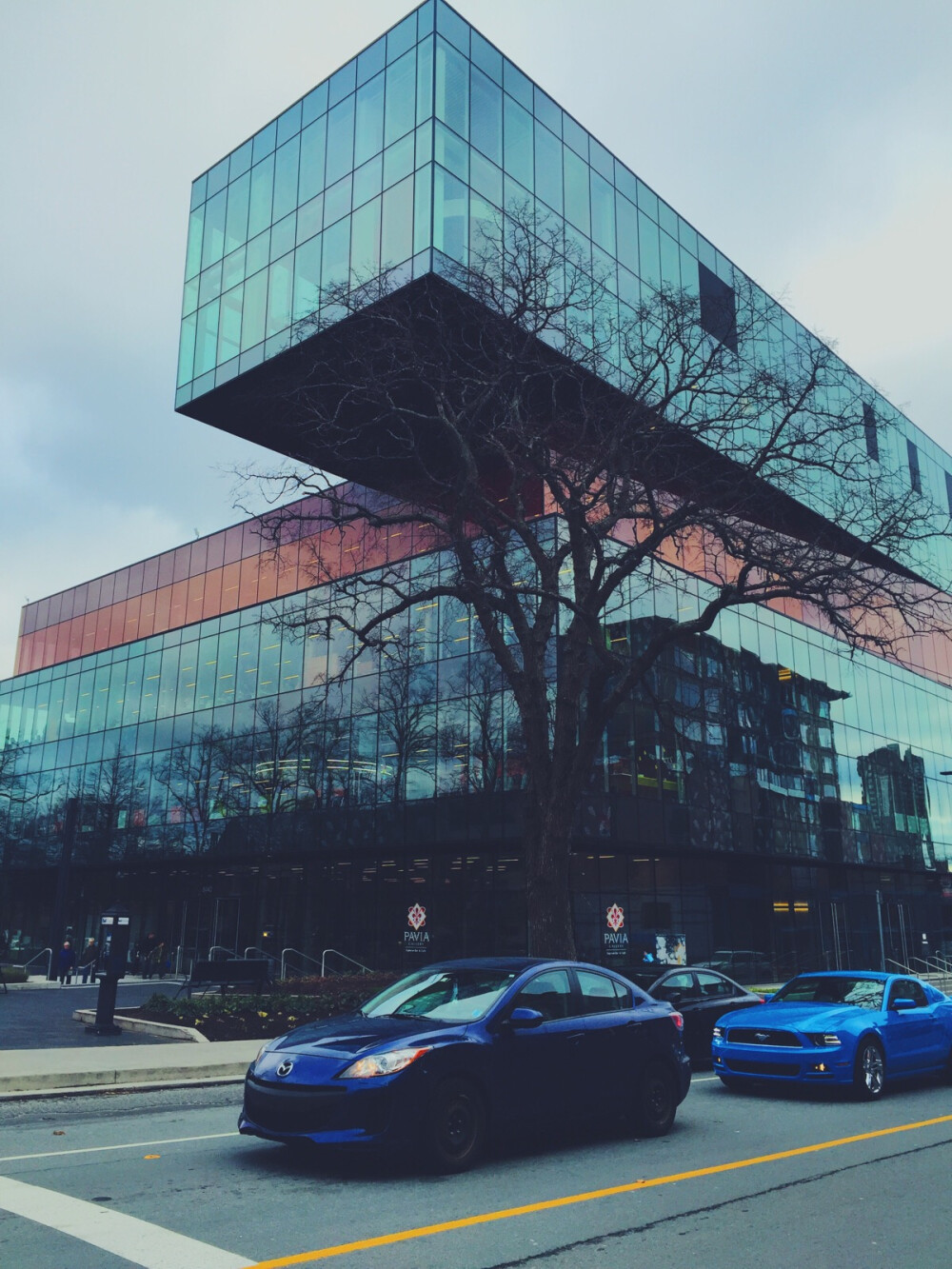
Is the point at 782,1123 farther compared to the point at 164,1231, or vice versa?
the point at 782,1123

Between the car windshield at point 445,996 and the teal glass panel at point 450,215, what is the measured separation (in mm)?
22843

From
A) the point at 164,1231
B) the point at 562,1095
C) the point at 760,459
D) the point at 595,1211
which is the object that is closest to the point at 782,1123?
the point at 562,1095

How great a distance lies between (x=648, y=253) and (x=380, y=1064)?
33169 mm

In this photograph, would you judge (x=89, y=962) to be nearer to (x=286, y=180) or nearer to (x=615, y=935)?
(x=615, y=935)

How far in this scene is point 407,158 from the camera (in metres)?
29.6

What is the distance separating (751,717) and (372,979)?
16.8 meters

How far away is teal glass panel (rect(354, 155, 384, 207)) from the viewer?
3050 centimetres

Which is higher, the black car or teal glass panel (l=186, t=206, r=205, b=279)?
teal glass panel (l=186, t=206, r=205, b=279)

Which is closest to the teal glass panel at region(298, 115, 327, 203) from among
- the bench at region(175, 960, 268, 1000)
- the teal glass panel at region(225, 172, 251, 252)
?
the teal glass panel at region(225, 172, 251, 252)

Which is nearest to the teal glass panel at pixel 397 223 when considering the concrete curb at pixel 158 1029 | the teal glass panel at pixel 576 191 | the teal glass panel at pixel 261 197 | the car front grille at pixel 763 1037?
the teal glass panel at pixel 576 191

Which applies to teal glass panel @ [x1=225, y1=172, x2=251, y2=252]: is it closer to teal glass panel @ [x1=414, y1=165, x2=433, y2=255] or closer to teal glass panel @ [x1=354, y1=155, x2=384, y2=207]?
teal glass panel @ [x1=354, y1=155, x2=384, y2=207]

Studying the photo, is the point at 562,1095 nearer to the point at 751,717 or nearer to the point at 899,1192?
the point at 899,1192

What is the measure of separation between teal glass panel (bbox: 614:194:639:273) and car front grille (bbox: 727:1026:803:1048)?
27.7m

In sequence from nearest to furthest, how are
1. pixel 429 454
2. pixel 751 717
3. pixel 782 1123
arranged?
pixel 782 1123 < pixel 429 454 < pixel 751 717
